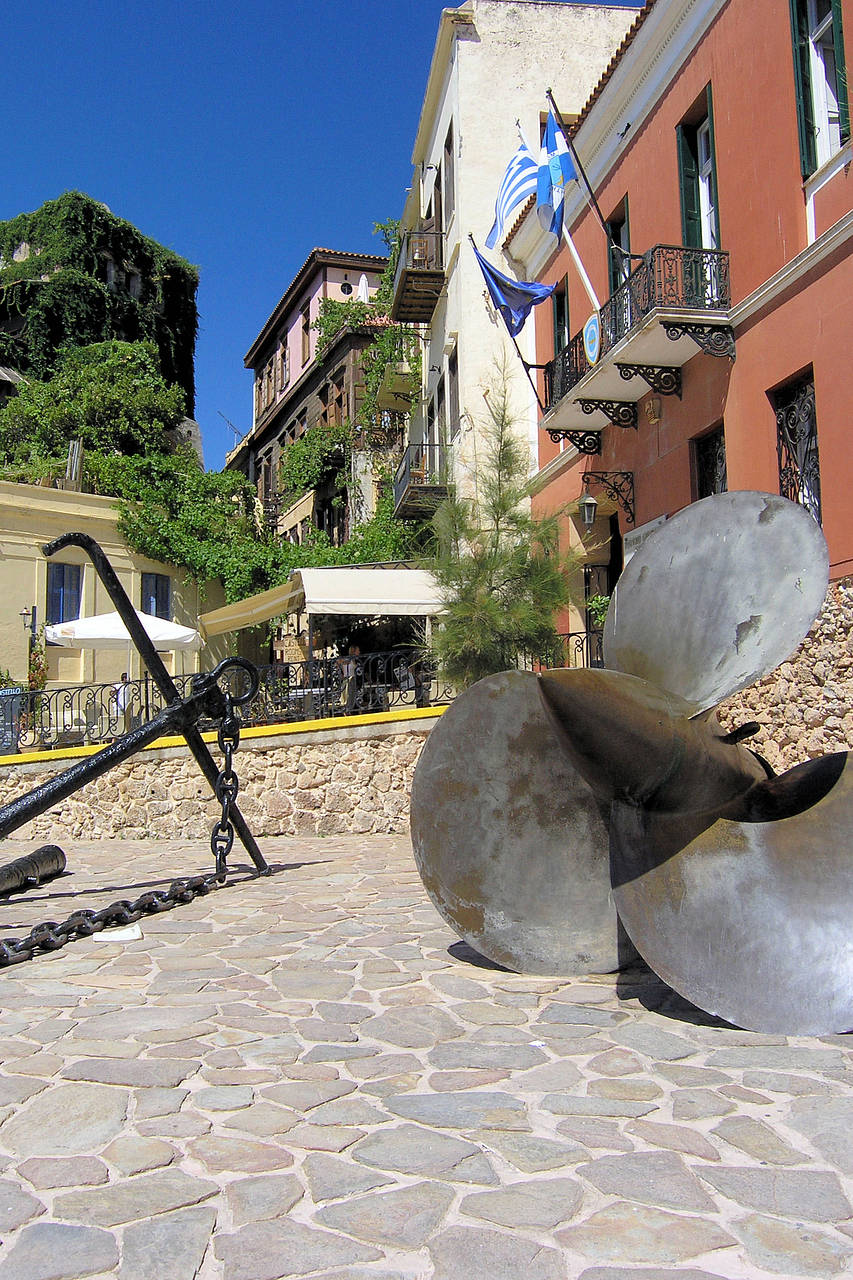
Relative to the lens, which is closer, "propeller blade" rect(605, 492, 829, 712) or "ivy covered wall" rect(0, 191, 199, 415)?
"propeller blade" rect(605, 492, 829, 712)

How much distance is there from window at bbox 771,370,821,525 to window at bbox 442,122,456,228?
1054cm

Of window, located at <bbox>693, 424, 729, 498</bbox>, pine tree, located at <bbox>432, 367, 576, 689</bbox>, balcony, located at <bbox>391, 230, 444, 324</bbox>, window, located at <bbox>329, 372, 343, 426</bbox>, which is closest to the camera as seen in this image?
window, located at <bbox>693, 424, 729, 498</bbox>

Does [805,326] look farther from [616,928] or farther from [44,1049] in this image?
[44,1049]

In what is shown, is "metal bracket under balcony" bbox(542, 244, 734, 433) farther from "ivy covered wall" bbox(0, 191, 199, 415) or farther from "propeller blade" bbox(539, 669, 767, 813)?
"ivy covered wall" bbox(0, 191, 199, 415)

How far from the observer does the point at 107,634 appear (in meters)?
14.4

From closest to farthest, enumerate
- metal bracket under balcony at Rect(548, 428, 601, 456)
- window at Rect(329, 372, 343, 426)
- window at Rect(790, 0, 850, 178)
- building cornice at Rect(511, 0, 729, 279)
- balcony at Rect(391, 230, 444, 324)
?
window at Rect(790, 0, 850, 178), building cornice at Rect(511, 0, 729, 279), metal bracket under balcony at Rect(548, 428, 601, 456), balcony at Rect(391, 230, 444, 324), window at Rect(329, 372, 343, 426)

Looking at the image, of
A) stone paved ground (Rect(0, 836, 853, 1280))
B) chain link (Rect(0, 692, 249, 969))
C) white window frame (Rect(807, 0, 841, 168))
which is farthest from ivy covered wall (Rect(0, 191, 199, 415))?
stone paved ground (Rect(0, 836, 853, 1280))

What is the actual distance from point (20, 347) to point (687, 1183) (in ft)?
109

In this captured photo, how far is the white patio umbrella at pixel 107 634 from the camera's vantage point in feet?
47.1

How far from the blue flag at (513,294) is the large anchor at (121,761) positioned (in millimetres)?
7987

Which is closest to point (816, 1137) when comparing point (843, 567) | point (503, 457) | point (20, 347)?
point (843, 567)

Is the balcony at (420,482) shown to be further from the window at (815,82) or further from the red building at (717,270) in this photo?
the window at (815,82)

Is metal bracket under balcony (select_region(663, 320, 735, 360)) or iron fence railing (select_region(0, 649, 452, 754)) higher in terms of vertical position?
metal bracket under balcony (select_region(663, 320, 735, 360))

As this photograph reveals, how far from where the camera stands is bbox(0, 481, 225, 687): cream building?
722 inches
